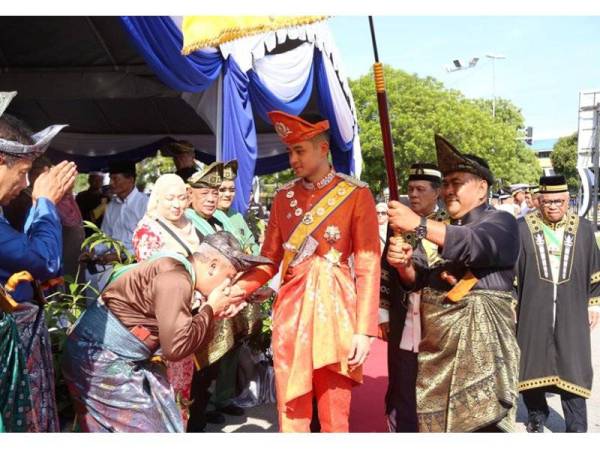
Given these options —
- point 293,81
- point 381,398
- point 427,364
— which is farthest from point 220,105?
Answer: point 427,364

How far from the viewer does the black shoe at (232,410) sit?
13.5 feet

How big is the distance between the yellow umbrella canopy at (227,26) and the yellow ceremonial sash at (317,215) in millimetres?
1151

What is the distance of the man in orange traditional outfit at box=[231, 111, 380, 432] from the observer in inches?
96.3

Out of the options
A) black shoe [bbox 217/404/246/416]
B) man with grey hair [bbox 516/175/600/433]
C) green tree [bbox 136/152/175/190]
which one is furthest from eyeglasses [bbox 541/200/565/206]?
green tree [bbox 136/152/175/190]

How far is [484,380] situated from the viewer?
103 inches

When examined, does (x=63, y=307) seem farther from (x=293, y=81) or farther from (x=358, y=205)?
(x=293, y=81)

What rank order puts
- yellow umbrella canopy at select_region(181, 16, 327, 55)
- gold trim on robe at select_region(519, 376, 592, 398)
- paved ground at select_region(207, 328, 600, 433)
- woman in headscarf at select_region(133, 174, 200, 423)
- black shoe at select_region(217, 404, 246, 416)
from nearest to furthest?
woman in headscarf at select_region(133, 174, 200, 423) < yellow umbrella canopy at select_region(181, 16, 327, 55) < gold trim on robe at select_region(519, 376, 592, 398) < paved ground at select_region(207, 328, 600, 433) < black shoe at select_region(217, 404, 246, 416)

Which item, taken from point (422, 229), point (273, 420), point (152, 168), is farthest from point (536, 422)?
point (152, 168)

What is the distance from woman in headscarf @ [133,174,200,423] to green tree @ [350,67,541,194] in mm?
21521

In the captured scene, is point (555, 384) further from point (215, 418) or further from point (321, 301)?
point (215, 418)

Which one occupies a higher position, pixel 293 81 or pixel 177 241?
pixel 293 81

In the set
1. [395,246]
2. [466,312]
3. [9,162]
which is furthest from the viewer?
[466,312]

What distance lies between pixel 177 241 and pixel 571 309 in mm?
2370

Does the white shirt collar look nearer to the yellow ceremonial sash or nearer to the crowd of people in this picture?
the crowd of people
